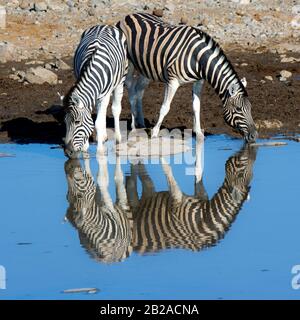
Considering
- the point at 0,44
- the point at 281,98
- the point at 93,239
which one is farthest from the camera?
the point at 0,44

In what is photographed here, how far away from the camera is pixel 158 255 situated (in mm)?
9555

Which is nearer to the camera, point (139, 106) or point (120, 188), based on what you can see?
point (120, 188)

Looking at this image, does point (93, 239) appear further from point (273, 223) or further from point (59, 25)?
point (59, 25)

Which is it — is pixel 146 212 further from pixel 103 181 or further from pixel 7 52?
pixel 7 52

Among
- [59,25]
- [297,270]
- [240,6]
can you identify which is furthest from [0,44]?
[297,270]

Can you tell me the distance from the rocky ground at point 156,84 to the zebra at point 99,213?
97.2 inches

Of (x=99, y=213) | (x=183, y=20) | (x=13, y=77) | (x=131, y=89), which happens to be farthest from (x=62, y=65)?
(x=99, y=213)

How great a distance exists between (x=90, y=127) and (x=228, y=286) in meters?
5.38

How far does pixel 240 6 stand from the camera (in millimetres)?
25016

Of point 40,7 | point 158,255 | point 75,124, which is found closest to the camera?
point 158,255

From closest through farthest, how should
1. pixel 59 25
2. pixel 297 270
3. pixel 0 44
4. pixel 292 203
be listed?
pixel 297 270 < pixel 292 203 < pixel 0 44 < pixel 59 25

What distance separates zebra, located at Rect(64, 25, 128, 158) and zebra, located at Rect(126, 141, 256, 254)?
825mm

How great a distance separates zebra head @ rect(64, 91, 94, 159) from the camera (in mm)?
13531

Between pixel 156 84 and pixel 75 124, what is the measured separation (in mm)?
5811
